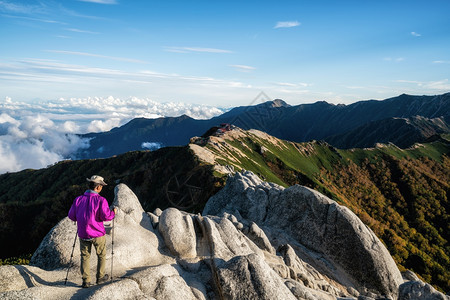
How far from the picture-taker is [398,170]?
168375mm

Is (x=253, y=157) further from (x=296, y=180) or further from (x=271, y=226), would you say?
(x=271, y=226)

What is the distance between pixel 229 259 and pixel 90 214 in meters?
10.1

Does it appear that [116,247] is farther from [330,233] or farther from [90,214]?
[330,233]

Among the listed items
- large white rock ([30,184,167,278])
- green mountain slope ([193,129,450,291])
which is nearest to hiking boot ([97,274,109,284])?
large white rock ([30,184,167,278])

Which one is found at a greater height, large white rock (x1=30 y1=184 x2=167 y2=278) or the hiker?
the hiker

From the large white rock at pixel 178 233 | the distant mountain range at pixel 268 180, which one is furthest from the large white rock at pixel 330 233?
the large white rock at pixel 178 233

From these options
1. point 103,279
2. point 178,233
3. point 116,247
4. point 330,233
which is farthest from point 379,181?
point 103,279

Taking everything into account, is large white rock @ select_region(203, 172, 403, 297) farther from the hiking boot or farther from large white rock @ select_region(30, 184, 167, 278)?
the hiking boot

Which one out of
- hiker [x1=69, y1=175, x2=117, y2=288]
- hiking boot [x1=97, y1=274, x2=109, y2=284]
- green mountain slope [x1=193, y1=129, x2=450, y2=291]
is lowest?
green mountain slope [x1=193, y1=129, x2=450, y2=291]

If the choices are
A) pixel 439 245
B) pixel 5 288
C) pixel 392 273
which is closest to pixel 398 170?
pixel 439 245

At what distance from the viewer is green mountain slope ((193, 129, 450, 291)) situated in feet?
317

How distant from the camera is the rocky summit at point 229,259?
41.3 ft

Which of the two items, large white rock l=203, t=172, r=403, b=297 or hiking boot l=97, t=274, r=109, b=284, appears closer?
hiking boot l=97, t=274, r=109, b=284

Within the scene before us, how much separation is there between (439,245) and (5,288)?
483 feet
